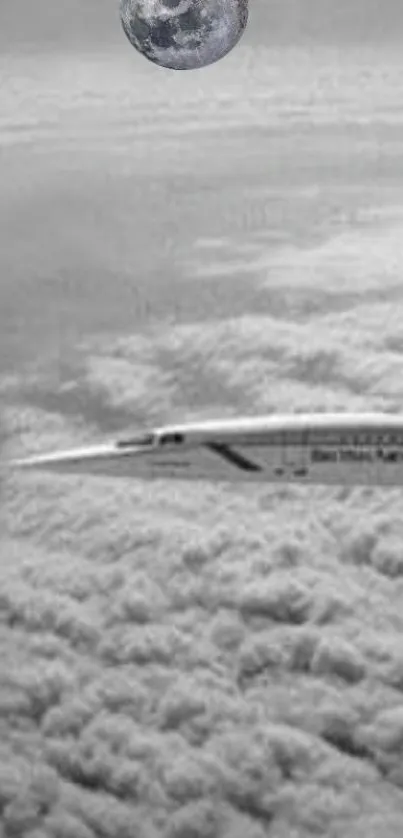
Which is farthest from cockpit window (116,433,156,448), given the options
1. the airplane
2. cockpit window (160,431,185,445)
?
cockpit window (160,431,185,445)

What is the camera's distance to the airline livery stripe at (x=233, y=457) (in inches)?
417

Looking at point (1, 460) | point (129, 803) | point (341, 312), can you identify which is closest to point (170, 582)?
point (129, 803)

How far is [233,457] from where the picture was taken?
424 inches

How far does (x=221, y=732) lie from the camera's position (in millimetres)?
10633

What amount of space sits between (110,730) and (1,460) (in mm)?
10034

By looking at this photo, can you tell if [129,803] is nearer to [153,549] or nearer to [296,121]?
[153,549]

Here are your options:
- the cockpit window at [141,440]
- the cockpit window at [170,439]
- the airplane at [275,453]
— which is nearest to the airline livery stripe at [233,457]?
the airplane at [275,453]

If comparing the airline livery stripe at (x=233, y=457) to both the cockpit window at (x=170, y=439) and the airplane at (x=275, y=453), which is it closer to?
the airplane at (x=275, y=453)

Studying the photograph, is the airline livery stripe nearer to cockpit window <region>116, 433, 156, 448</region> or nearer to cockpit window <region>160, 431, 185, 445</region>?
cockpit window <region>160, 431, 185, 445</region>

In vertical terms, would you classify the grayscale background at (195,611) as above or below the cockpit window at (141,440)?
below

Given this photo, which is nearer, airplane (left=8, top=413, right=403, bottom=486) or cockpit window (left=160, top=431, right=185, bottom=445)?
airplane (left=8, top=413, right=403, bottom=486)

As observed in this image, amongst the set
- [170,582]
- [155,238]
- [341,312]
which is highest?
[155,238]

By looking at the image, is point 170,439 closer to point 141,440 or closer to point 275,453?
point 141,440

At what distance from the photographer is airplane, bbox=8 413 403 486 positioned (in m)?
10.4
